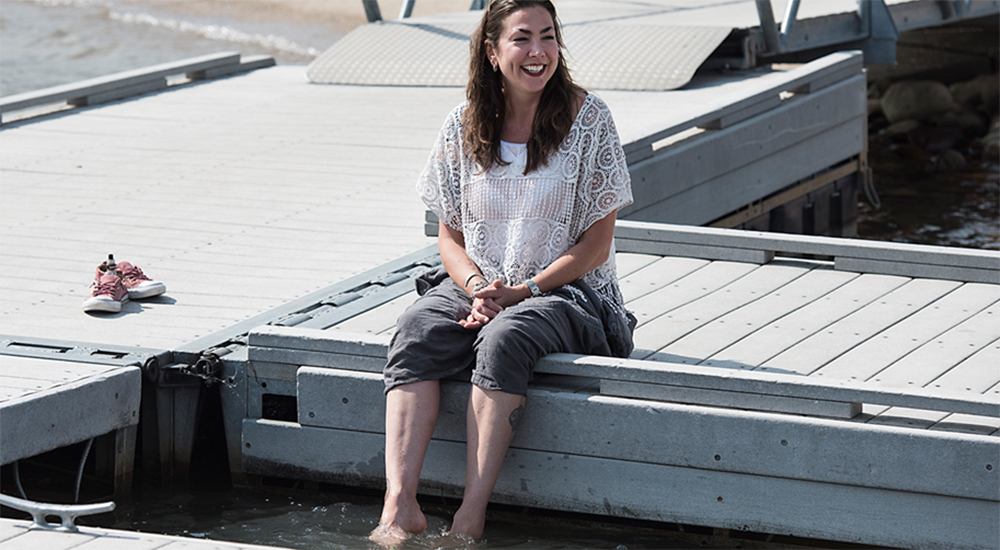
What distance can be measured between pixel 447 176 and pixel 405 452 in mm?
812

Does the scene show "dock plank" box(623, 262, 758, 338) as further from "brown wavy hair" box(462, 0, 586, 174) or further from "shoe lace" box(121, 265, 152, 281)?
"shoe lace" box(121, 265, 152, 281)

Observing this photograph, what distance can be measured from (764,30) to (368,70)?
2788mm

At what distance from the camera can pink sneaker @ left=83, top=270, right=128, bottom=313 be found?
160 inches

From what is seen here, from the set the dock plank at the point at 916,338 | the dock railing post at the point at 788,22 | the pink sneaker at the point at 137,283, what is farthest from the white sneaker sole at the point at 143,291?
the dock railing post at the point at 788,22

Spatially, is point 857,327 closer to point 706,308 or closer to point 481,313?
point 706,308

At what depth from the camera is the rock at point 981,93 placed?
1436cm

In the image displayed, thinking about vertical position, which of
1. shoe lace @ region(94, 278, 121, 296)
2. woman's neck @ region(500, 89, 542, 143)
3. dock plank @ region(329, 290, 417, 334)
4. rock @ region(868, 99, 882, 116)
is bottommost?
rock @ region(868, 99, 882, 116)

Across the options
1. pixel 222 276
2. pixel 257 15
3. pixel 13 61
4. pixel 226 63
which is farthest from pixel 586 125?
pixel 257 15

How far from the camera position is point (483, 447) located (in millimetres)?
3100

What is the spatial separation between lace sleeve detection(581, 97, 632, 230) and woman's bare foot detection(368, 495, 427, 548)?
0.90m

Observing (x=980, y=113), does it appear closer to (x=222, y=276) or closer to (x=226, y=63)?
(x=226, y=63)

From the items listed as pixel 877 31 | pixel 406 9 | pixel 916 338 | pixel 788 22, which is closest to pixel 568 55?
pixel 788 22

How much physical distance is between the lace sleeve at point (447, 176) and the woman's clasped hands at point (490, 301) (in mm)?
319

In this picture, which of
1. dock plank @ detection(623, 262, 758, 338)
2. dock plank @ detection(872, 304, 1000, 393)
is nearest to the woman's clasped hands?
dock plank @ detection(623, 262, 758, 338)
